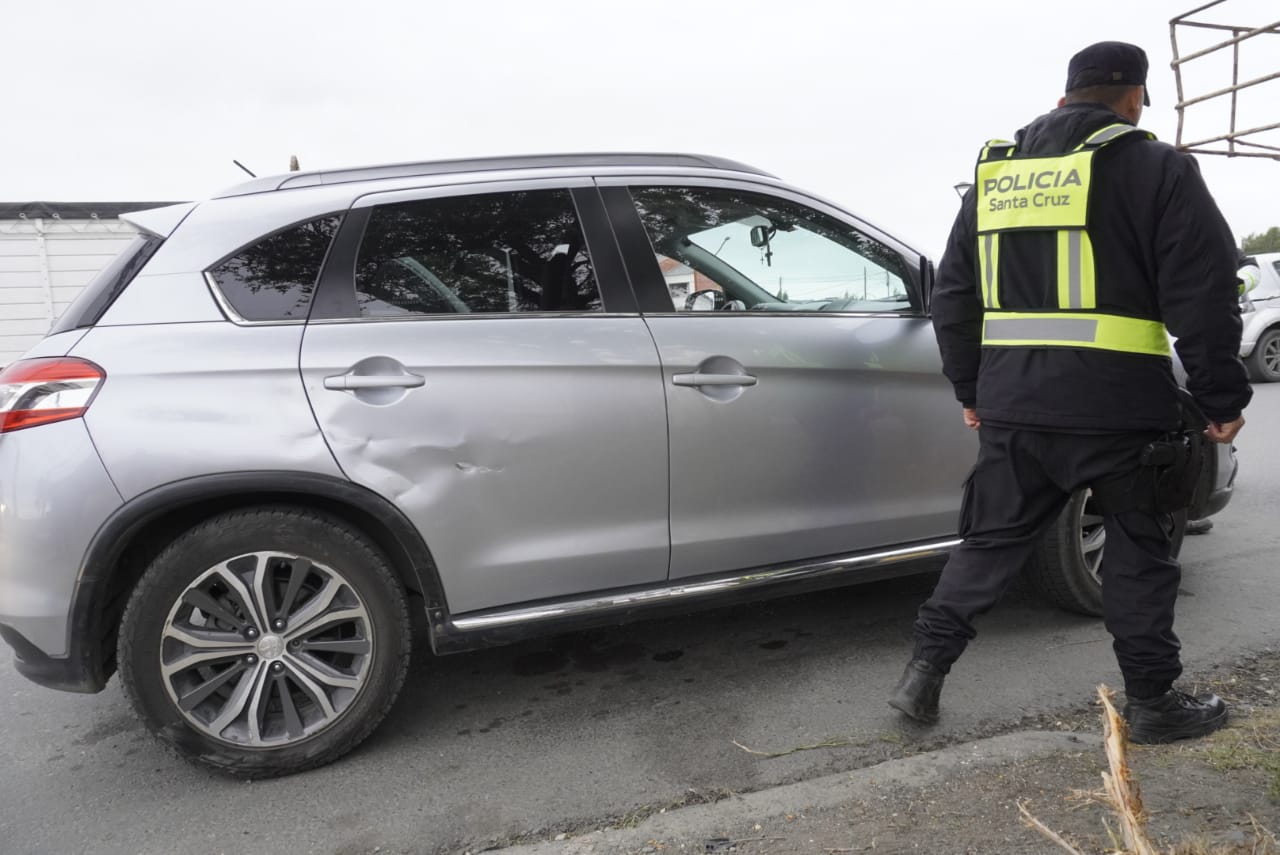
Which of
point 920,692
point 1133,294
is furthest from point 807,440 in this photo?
point 1133,294

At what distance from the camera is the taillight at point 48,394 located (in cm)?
251

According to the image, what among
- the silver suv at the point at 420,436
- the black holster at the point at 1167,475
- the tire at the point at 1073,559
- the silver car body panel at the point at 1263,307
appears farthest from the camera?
the silver car body panel at the point at 1263,307

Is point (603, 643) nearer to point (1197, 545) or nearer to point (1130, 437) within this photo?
point (1130, 437)

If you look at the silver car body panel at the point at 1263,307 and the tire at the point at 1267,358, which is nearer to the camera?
the silver car body panel at the point at 1263,307

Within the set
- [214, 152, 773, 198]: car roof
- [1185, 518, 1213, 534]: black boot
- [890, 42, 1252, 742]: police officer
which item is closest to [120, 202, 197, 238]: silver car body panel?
[214, 152, 773, 198]: car roof

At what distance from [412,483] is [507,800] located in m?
0.93

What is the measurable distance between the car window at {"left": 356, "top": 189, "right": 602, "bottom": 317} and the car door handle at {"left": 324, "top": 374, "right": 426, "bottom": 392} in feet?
0.72

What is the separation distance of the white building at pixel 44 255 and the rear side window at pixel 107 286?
1065cm

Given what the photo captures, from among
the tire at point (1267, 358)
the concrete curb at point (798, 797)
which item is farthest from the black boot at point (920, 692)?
the tire at point (1267, 358)

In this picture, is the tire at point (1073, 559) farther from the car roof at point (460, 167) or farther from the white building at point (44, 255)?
the white building at point (44, 255)

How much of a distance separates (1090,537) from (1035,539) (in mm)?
1006

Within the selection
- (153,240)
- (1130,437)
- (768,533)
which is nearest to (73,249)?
(153,240)

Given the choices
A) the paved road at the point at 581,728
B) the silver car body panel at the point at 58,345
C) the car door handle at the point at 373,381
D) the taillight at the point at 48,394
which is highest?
the silver car body panel at the point at 58,345

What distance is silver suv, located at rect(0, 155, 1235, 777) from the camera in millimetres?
2568
